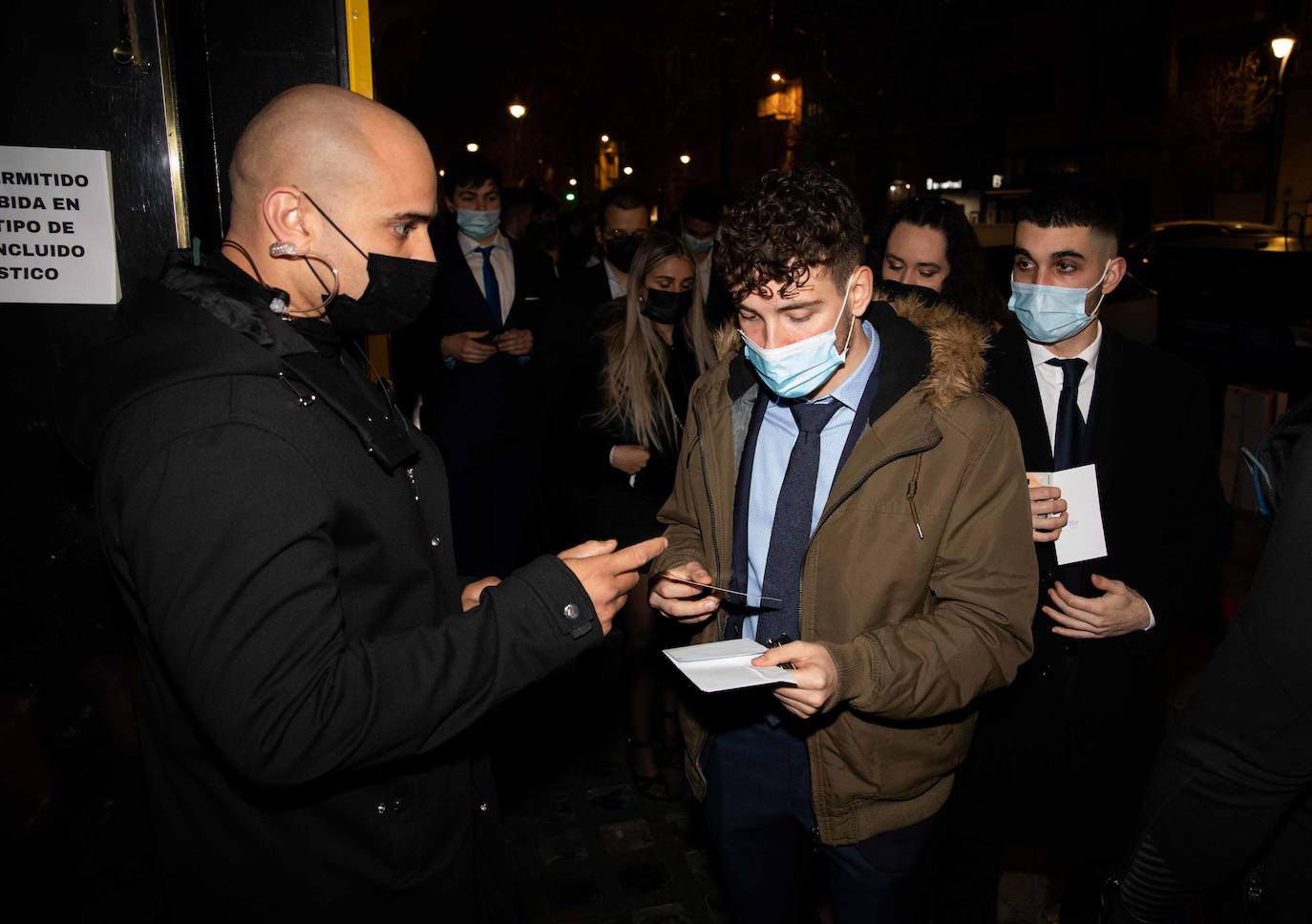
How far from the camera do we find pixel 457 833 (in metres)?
2.05

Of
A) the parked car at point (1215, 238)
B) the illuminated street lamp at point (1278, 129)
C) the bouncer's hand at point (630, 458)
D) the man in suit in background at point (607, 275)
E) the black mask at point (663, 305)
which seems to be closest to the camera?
the bouncer's hand at point (630, 458)

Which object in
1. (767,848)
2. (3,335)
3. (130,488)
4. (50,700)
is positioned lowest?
(767,848)

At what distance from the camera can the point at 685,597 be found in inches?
94.0

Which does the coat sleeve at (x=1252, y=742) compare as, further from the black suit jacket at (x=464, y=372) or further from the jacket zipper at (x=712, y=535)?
the black suit jacket at (x=464, y=372)

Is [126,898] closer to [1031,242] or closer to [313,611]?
[313,611]

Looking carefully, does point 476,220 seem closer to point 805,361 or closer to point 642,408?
point 642,408

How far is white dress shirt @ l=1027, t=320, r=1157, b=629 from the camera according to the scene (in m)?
2.84

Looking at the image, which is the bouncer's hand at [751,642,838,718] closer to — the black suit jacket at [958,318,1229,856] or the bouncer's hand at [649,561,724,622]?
the bouncer's hand at [649,561,724,622]

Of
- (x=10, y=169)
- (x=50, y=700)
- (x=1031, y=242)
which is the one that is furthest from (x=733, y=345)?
(x=50, y=700)

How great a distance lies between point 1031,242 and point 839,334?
1.19 m

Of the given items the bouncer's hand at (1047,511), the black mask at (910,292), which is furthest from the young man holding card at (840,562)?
the bouncer's hand at (1047,511)

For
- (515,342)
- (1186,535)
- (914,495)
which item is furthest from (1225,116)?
(914,495)

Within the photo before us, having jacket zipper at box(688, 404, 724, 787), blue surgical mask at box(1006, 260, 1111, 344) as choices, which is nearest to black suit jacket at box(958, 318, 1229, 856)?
blue surgical mask at box(1006, 260, 1111, 344)

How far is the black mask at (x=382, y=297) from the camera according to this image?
193 cm
